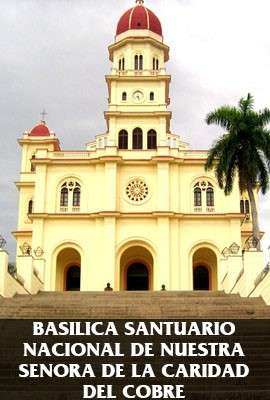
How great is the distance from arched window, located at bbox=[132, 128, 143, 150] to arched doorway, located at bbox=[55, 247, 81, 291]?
8891 millimetres

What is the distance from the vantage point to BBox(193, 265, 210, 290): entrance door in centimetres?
4238

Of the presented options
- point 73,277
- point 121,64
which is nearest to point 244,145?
point 73,277

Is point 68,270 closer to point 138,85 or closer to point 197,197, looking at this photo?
point 197,197

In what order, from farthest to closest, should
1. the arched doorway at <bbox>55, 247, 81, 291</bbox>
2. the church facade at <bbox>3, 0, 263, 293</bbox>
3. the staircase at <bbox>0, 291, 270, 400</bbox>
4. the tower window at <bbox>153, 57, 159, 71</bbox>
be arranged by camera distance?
the tower window at <bbox>153, 57, 159, 71</bbox>
the arched doorway at <bbox>55, 247, 81, 291</bbox>
the church facade at <bbox>3, 0, 263, 293</bbox>
the staircase at <bbox>0, 291, 270, 400</bbox>

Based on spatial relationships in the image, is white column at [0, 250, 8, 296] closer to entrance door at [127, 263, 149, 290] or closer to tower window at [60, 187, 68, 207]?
tower window at [60, 187, 68, 207]

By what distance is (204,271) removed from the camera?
140 feet

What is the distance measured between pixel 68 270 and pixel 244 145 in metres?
17.7

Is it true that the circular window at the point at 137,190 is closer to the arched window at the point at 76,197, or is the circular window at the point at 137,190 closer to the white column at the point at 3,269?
the arched window at the point at 76,197

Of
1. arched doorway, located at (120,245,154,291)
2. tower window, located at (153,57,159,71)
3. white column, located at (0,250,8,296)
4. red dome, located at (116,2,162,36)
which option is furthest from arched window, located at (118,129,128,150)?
white column, located at (0,250,8,296)

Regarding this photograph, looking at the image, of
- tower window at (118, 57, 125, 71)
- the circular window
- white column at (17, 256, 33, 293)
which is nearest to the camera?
white column at (17, 256, 33, 293)

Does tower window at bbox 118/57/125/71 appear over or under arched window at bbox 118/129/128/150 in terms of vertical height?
over

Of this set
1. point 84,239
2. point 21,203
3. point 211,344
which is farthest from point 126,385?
point 21,203

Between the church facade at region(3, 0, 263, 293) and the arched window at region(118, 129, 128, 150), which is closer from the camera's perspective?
the church facade at region(3, 0, 263, 293)

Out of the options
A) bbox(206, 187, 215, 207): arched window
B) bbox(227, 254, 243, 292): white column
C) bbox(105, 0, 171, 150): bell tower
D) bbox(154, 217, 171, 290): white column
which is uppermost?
bbox(105, 0, 171, 150): bell tower
